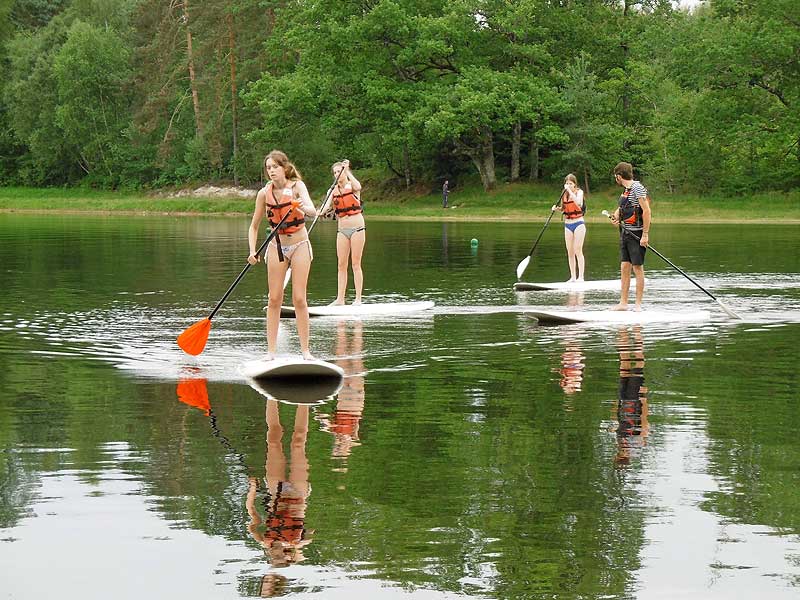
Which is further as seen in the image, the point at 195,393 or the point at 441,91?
the point at 441,91

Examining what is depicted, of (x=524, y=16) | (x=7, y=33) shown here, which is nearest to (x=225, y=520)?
(x=524, y=16)

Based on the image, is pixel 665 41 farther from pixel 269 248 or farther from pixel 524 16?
pixel 269 248

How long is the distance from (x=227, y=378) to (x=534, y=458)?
4.34 metres

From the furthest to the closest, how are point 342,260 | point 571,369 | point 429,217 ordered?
1. point 429,217
2. point 342,260
3. point 571,369

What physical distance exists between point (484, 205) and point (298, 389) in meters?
49.7

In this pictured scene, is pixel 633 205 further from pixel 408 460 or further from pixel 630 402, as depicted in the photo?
pixel 408 460

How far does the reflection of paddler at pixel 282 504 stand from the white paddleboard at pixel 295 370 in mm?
2317

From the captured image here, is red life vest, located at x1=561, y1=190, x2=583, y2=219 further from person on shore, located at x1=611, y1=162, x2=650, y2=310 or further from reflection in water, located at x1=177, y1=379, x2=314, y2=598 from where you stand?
reflection in water, located at x1=177, y1=379, x2=314, y2=598

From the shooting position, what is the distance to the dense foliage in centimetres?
5581

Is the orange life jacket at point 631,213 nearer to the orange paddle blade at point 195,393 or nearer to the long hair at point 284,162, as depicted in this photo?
the long hair at point 284,162

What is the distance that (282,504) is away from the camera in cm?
721

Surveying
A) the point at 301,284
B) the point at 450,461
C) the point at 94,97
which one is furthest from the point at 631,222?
the point at 94,97

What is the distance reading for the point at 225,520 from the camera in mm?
6895

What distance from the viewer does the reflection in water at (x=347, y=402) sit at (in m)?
8.98
